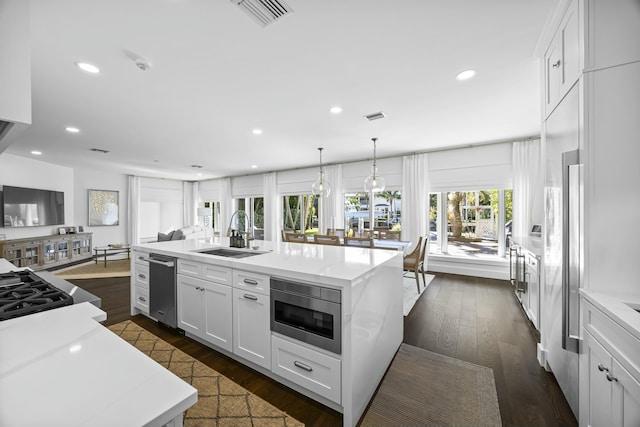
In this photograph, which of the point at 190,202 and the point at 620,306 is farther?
the point at 190,202

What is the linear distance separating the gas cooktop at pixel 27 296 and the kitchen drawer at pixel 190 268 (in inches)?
39.8

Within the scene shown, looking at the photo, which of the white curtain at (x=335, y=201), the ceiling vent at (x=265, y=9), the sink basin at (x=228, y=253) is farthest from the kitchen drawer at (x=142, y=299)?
the white curtain at (x=335, y=201)

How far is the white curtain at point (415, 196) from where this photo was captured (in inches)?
214

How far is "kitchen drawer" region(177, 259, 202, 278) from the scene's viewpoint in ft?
7.70

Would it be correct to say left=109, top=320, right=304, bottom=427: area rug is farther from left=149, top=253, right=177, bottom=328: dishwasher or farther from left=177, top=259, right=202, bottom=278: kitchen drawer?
left=177, top=259, right=202, bottom=278: kitchen drawer

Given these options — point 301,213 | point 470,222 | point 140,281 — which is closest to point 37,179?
point 140,281

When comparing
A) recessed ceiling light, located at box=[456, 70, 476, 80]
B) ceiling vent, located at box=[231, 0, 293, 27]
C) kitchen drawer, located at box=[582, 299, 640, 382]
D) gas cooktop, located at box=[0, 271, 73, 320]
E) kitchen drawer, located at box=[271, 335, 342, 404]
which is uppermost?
recessed ceiling light, located at box=[456, 70, 476, 80]

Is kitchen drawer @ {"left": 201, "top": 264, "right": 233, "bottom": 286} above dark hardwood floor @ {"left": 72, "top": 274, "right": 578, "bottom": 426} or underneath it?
above

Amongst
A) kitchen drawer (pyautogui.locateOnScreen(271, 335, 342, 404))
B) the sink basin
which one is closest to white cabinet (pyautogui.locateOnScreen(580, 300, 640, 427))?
kitchen drawer (pyautogui.locateOnScreen(271, 335, 342, 404))

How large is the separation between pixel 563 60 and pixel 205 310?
10.7 feet

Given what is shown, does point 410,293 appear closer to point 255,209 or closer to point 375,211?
point 375,211

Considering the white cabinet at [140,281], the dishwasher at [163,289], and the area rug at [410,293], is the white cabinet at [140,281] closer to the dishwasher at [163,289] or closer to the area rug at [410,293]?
the dishwasher at [163,289]

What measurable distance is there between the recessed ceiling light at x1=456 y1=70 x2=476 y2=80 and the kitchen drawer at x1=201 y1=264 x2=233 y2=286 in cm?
271

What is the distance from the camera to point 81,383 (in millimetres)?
620
